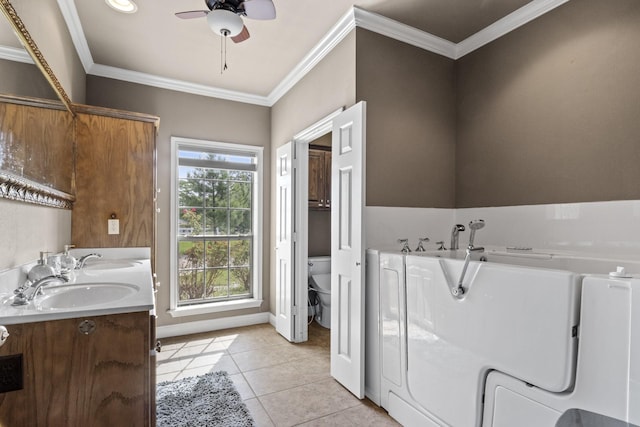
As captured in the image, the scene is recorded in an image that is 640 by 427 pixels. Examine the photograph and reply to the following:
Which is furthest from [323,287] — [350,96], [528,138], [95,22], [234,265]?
[95,22]

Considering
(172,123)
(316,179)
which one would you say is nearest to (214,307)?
(316,179)

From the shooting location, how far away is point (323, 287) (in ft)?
12.6

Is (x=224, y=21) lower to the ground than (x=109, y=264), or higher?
higher

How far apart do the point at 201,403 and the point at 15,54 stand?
2.17 meters

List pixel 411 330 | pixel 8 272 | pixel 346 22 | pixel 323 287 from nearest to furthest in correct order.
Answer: pixel 8 272 < pixel 411 330 < pixel 346 22 < pixel 323 287

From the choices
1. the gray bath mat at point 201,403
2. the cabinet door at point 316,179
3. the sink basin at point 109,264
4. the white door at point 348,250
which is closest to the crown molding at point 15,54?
the sink basin at point 109,264

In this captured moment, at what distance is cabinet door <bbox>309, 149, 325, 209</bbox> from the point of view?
4.06m

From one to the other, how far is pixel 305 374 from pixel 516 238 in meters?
1.93

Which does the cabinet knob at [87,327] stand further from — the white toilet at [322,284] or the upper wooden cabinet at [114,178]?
the white toilet at [322,284]

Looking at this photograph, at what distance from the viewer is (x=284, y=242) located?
3424 mm

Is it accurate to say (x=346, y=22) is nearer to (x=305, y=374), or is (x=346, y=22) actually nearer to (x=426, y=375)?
(x=426, y=375)

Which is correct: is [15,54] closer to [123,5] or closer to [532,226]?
[123,5]

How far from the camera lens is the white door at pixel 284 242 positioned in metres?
3.29

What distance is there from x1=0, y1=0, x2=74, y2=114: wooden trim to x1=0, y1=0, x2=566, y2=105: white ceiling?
0.65m
